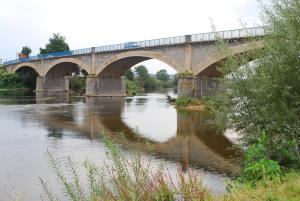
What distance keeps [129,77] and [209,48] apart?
78.6 meters

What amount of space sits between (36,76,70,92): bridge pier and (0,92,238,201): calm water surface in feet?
188

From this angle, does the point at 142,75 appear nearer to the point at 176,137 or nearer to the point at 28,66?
the point at 28,66

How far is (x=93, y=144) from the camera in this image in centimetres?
2158

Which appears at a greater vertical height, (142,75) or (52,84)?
(142,75)

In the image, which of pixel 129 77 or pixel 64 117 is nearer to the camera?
pixel 64 117

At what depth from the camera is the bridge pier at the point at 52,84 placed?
3644 inches

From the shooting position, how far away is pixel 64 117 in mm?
35438

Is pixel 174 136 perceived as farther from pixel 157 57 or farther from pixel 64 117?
pixel 157 57

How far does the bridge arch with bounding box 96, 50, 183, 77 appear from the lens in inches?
2159

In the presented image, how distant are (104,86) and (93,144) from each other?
52915 millimetres

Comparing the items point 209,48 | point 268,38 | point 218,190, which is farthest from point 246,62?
point 209,48

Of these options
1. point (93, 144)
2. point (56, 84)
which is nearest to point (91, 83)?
point (56, 84)

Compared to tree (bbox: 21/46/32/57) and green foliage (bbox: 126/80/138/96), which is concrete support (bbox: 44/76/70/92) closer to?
green foliage (bbox: 126/80/138/96)

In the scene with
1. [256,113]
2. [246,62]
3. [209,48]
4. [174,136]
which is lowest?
[174,136]
